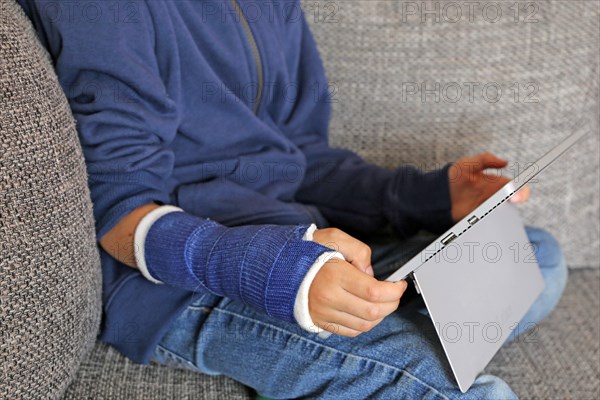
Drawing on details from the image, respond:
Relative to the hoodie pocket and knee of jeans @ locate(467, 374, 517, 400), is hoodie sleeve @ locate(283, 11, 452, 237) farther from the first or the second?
knee of jeans @ locate(467, 374, 517, 400)

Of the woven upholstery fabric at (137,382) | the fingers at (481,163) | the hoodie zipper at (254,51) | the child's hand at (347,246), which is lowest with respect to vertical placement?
the woven upholstery fabric at (137,382)

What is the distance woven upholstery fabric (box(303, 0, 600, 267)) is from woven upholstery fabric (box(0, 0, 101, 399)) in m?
0.43

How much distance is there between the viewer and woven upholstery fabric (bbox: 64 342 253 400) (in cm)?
71

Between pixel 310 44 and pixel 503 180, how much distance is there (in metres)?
0.30

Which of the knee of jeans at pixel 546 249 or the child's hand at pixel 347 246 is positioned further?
the knee of jeans at pixel 546 249

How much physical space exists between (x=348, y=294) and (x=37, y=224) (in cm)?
27

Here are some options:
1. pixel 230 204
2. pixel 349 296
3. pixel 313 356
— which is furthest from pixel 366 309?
pixel 230 204

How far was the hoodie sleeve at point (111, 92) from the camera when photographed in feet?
2.17

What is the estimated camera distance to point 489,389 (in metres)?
0.66

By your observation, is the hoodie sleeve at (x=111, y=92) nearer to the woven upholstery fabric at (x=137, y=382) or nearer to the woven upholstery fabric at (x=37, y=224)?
the woven upholstery fabric at (x=37, y=224)

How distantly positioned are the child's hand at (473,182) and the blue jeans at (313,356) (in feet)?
0.45

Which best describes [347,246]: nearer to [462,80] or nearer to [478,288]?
[478,288]

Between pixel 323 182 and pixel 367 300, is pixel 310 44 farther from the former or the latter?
pixel 367 300

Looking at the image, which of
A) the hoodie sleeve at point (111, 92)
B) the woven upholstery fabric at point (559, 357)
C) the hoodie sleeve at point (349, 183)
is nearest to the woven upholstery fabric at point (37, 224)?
the hoodie sleeve at point (111, 92)
